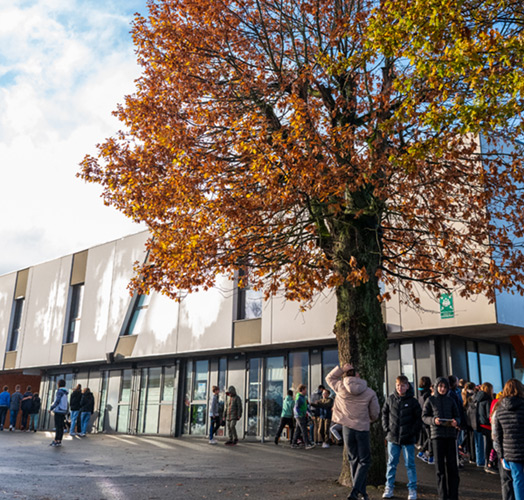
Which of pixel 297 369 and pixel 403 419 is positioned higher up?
pixel 297 369

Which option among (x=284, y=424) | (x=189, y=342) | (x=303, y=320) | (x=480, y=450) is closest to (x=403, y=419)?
(x=480, y=450)

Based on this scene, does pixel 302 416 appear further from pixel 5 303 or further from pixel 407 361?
pixel 5 303

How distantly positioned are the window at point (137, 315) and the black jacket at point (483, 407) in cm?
1586

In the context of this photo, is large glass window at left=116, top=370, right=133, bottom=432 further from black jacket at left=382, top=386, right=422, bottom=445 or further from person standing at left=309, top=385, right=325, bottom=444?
black jacket at left=382, top=386, right=422, bottom=445

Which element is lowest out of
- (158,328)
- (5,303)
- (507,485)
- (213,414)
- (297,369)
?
(507,485)

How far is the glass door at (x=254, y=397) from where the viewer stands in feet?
66.5

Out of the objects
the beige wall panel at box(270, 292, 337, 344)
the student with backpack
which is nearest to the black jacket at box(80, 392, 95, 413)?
the student with backpack

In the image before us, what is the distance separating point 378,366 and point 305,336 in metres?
8.59

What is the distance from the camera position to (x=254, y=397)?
20.6 m

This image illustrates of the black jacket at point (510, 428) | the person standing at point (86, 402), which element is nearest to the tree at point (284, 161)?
the black jacket at point (510, 428)

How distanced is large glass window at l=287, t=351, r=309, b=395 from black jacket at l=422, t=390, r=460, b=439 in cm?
1123

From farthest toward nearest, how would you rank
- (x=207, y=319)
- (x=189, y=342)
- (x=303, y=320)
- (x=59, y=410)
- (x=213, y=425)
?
1. (x=189, y=342)
2. (x=207, y=319)
3. (x=213, y=425)
4. (x=303, y=320)
5. (x=59, y=410)

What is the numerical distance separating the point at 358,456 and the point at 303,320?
10670 mm

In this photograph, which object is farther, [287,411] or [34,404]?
[34,404]
